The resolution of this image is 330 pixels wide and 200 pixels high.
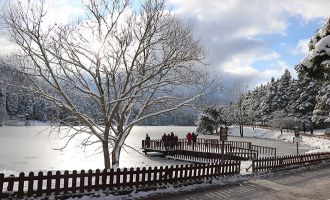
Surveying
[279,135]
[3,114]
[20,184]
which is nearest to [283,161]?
[20,184]

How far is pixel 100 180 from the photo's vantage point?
13.4 m

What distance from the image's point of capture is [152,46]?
637 inches

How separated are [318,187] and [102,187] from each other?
1006 centimetres

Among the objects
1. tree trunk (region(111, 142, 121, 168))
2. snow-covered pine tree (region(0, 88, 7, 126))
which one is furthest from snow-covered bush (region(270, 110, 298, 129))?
snow-covered pine tree (region(0, 88, 7, 126))

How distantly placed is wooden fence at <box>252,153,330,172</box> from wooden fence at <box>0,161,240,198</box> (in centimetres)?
349

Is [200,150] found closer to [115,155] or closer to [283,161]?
[283,161]

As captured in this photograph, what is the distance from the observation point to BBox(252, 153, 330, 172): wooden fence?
69.8 feet

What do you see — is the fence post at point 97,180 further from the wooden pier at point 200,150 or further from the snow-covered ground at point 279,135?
the snow-covered ground at point 279,135

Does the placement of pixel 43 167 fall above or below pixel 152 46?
Answer: below

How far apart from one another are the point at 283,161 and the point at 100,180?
1390cm

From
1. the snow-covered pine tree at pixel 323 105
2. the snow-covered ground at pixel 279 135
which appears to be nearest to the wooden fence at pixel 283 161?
the snow-covered ground at pixel 279 135

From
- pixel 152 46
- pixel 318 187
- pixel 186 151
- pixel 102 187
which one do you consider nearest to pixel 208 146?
pixel 186 151

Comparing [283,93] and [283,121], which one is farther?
[283,93]

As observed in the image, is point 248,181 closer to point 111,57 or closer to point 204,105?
point 204,105
